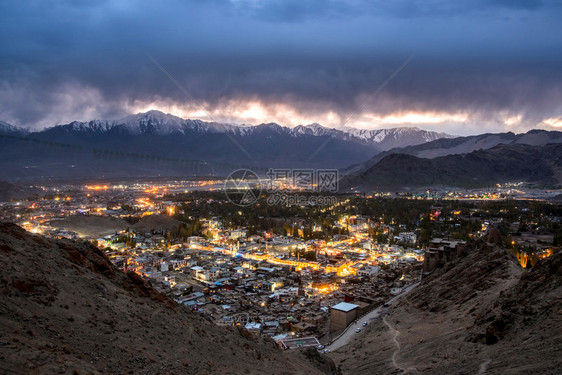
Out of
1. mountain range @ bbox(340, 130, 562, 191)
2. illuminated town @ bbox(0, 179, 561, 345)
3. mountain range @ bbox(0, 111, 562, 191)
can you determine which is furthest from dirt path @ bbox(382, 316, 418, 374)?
mountain range @ bbox(340, 130, 562, 191)

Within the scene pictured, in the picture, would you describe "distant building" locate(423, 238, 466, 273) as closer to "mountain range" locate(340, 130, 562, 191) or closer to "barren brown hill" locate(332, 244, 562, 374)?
"barren brown hill" locate(332, 244, 562, 374)

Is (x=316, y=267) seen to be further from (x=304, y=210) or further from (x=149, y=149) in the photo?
(x=149, y=149)

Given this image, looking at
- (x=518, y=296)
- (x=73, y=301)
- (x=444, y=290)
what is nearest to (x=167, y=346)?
(x=73, y=301)

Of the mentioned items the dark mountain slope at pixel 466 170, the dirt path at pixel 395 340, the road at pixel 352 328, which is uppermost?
the dark mountain slope at pixel 466 170

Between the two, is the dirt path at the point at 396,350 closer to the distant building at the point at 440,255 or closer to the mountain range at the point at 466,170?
the distant building at the point at 440,255

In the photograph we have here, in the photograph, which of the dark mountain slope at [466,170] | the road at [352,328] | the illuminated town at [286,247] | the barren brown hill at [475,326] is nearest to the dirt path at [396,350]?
the barren brown hill at [475,326]

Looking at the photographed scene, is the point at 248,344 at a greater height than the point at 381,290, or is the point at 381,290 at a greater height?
the point at 248,344
